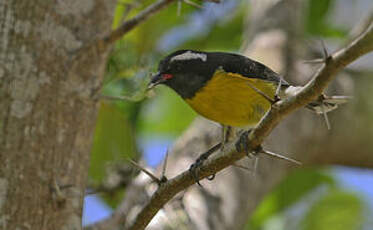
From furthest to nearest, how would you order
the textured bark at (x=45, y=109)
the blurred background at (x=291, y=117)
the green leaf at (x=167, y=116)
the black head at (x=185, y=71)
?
the green leaf at (x=167, y=116) → the blurred background at (x=291, y=117) → the black head at (x=185, y=71) → the textured bark at (x=45, y=109)

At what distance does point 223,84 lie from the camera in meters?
3.74

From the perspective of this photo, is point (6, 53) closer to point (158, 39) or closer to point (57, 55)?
point (57, 55)

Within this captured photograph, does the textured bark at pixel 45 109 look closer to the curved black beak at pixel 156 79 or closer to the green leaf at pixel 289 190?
the curved black beak at pixel 156 79

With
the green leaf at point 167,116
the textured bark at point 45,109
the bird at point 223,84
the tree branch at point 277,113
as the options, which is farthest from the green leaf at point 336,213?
the tree branch at point 277,113

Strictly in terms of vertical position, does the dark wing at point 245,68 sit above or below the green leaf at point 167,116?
above

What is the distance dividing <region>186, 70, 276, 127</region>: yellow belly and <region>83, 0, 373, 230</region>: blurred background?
810mm

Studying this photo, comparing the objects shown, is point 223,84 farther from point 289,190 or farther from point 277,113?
point 289,190

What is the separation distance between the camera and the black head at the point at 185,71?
392 cm

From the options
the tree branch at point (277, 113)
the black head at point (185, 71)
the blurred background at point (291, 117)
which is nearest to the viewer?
the tree branch at point (277, 113)

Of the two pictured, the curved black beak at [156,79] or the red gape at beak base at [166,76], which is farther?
the red gape at beak base at [166,76]

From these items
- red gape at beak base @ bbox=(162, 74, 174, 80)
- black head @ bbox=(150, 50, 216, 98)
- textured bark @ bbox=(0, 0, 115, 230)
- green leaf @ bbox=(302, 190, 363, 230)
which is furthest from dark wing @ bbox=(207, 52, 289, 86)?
green leaf @ bbox=(302, 190, 363, 230)

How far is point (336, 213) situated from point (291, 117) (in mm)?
1266

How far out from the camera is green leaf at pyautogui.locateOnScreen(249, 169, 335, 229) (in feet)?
19.8

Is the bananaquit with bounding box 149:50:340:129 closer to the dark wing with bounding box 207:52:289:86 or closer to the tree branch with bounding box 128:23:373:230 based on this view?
the dark wing with bounding box 207:52:289:86
